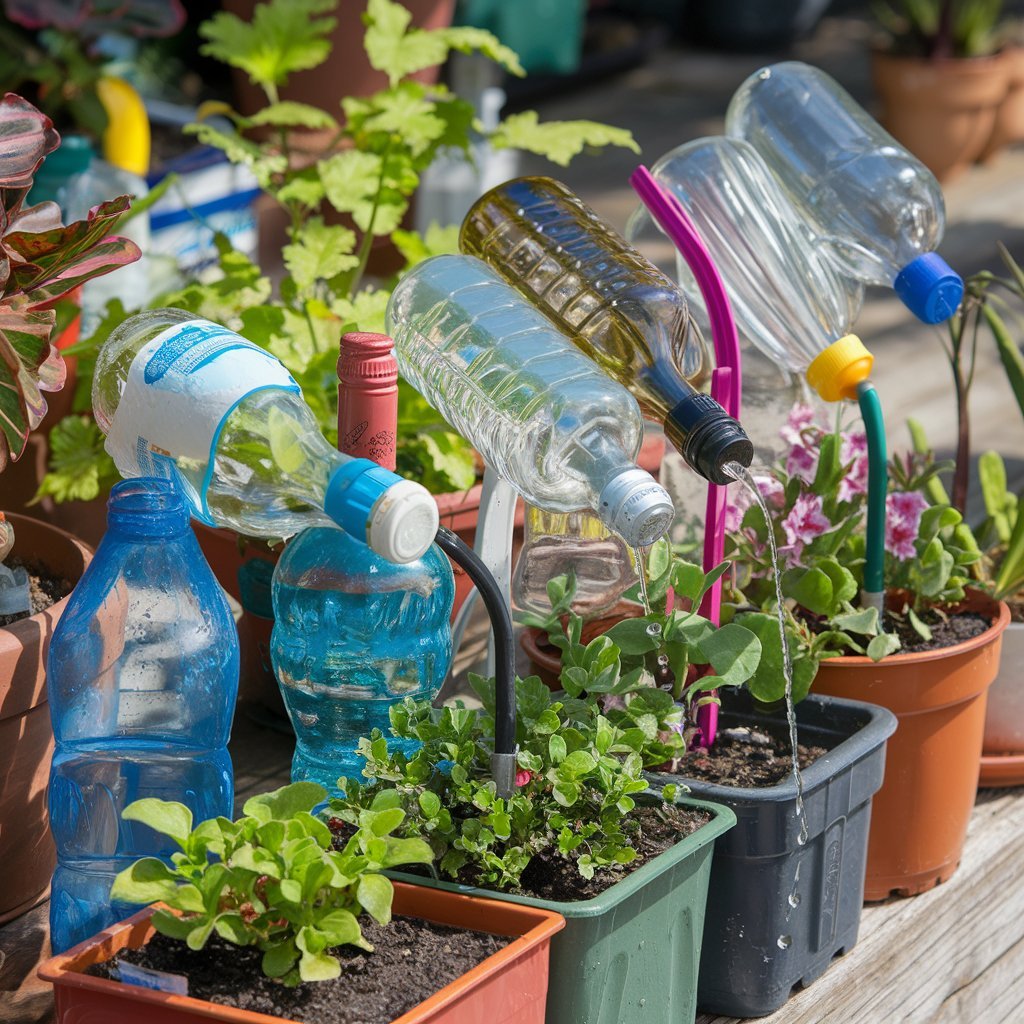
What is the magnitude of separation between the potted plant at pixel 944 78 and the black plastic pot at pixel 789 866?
3926 millimetres

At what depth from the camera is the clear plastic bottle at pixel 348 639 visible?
1521 mm

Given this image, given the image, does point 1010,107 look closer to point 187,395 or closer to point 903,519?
point 903,519

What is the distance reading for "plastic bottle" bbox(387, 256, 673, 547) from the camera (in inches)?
50.7

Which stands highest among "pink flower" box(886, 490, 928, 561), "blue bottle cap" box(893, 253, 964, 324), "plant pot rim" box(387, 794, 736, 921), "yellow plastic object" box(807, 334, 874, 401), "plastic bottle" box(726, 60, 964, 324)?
"plastic bottle" box(726, 60, 964, 324)

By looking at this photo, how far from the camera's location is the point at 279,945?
3.91 ft

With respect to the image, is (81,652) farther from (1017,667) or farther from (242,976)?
(1017,667)

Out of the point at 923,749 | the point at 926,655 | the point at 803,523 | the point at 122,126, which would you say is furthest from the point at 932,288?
the point at 122,126

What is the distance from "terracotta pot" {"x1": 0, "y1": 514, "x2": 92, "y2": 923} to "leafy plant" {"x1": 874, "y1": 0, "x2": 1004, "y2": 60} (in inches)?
169

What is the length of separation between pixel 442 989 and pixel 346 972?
91mm

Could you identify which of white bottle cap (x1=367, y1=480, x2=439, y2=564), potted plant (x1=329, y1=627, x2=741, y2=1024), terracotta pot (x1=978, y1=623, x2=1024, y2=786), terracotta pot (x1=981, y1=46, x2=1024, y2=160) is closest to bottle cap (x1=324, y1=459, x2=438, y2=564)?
white bottle cap (x1=367, y1=480, x2=439, y2=564)

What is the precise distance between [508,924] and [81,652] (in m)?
0.45

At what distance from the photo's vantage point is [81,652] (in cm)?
142

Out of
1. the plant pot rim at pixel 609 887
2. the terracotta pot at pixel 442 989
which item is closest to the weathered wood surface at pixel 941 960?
the plant pot rim at pixel 609 887

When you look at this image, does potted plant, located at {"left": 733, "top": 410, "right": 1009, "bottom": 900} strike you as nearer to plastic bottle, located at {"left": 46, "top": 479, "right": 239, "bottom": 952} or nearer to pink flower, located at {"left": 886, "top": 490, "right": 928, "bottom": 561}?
pink flower, located at {"left": 886, "top": 490, "right": 928, "bottom": 561}
